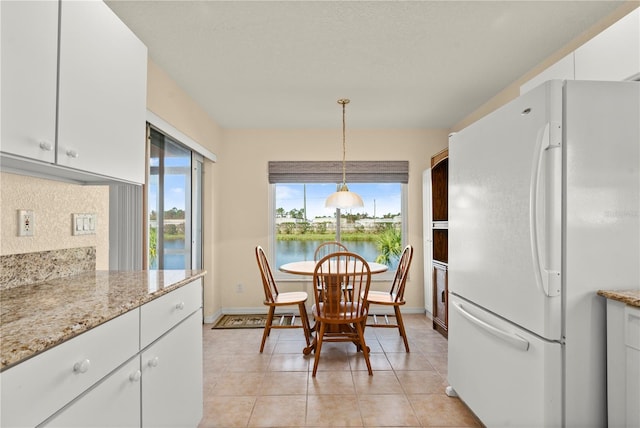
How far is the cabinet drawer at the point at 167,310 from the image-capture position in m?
1.38

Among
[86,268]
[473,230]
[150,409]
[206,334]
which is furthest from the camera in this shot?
[206,334]

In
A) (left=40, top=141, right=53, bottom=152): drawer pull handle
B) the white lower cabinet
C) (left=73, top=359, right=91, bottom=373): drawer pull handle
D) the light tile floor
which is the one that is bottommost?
the light tile floor

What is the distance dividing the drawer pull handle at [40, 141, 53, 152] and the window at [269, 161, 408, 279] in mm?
3656

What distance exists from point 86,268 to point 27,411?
1.29 m

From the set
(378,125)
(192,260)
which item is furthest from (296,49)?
(192,260)

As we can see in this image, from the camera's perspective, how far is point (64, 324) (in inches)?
38.6

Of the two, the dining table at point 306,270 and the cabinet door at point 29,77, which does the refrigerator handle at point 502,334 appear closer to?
the dining table at point 306,270

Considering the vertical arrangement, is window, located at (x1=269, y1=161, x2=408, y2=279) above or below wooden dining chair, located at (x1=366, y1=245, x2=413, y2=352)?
above

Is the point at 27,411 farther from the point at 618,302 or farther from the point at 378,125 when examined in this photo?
the point at 378,125

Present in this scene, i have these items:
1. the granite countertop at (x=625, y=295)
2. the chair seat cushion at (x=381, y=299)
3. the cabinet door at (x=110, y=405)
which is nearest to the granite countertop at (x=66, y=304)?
the cabinet door at (x=110, y=405)

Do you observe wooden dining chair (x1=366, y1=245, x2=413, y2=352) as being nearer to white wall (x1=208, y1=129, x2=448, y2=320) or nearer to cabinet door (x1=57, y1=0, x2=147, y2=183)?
white wall (x1=208, y1=129, x2=448, y2=320)

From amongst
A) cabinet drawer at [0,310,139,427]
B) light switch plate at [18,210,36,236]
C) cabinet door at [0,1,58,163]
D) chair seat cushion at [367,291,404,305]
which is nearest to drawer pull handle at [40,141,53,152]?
cabinet door at [0,1,58,163]

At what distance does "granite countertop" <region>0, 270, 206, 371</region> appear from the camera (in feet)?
2.83

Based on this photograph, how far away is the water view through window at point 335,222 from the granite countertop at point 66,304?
9.81ft
